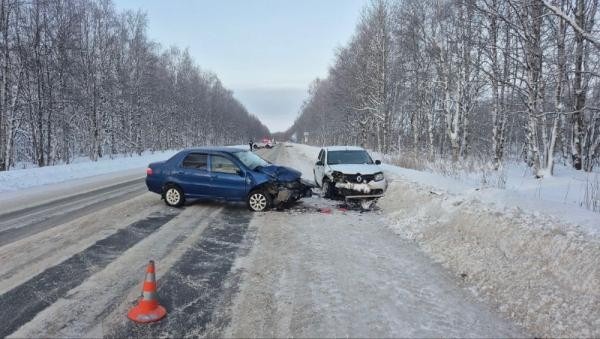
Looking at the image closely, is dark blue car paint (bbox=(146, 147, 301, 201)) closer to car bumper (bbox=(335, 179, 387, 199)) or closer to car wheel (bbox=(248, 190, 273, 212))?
car wheel (bbox=(248, 190, 273, 212))

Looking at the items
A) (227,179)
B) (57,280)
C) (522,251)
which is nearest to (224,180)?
(227,179)

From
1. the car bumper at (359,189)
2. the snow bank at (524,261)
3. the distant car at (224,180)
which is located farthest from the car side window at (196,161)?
the snow bank at (524,261)

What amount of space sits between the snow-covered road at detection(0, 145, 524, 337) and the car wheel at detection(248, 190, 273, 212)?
1602 millimetres

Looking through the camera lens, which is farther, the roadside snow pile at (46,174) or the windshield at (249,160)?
the roadside snow pile at (46,174)

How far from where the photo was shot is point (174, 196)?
10555 mm

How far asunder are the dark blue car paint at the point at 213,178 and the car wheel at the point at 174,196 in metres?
0.12

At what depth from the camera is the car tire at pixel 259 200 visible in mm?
10008

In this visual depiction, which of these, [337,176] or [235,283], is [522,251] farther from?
[337,176]

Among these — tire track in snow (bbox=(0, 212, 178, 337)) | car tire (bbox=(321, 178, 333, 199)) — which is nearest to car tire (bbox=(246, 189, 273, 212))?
car tire (bbox=(321, 178, 333, 199))

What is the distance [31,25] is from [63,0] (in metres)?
7.60

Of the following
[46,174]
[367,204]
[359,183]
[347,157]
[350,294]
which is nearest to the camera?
[350,294]

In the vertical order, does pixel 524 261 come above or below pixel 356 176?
below

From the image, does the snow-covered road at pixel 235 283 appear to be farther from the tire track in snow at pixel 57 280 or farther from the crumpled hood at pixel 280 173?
the crumpled hood at pixel 280 173

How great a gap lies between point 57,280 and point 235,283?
2.35 m
